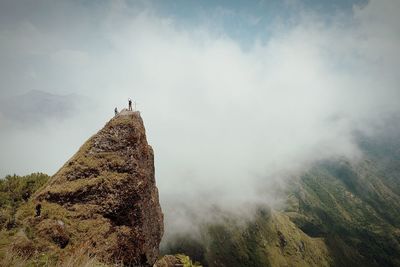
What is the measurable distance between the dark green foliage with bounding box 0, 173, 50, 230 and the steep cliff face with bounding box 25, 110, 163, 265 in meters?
1.89

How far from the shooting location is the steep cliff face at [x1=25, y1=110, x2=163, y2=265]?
20.6 m

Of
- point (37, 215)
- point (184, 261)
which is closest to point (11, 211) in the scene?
point (37, 215)

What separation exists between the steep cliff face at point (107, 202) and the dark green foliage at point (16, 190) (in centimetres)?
189

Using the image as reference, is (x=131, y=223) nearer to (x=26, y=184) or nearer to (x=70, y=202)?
(x=70, y=202)

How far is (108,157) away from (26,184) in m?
6.80

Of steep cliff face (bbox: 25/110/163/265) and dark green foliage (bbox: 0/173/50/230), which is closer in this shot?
steep cliff face (bbox: 25/110/163/265)

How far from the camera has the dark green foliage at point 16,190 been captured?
71.9 ft

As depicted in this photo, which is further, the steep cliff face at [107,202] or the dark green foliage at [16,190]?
the dark green foliage at [16,190]

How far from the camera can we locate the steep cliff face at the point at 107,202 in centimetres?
2055

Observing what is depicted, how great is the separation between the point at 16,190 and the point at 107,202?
7.12 meters

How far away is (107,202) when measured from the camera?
955 inches

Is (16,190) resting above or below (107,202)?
above

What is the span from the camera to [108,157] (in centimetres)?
2688

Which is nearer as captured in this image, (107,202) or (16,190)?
(107,202)
